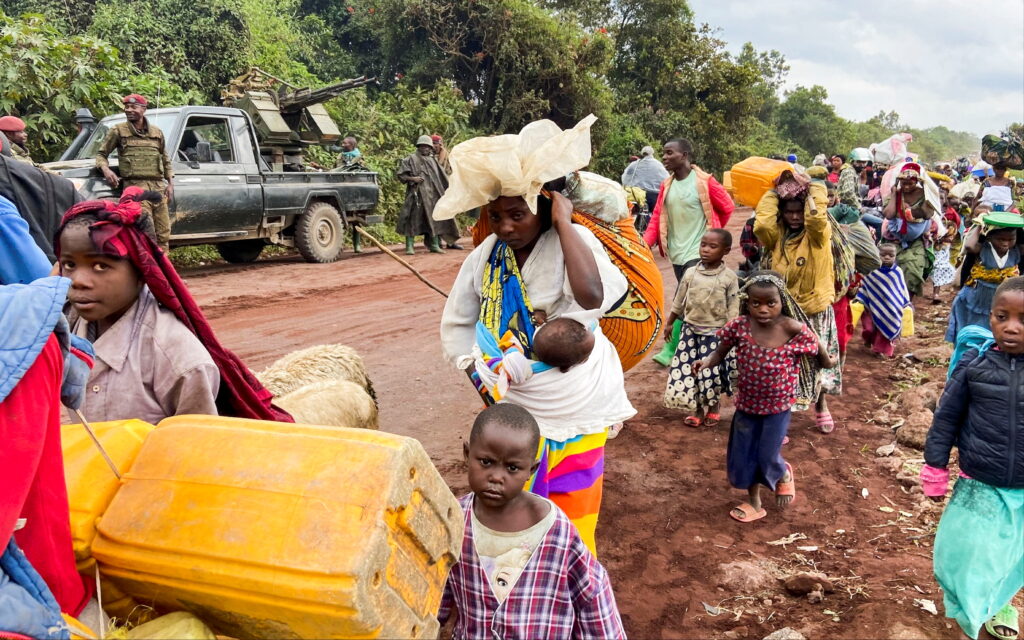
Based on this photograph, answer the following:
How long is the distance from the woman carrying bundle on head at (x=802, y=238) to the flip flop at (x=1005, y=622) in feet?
6.27

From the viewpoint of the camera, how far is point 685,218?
23.1 ft

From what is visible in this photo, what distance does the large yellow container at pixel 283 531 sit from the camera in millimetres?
1428

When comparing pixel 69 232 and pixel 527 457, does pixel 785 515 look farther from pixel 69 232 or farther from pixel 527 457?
pixel 69 232

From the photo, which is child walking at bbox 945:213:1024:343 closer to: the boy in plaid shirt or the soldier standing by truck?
the boy in plaid shirt

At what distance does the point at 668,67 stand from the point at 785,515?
24.1 m

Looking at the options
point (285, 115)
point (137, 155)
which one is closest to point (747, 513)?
point (137, 155)

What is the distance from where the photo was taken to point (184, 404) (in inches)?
88.8

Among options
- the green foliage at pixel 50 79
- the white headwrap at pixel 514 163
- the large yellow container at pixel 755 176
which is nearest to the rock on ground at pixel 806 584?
the white headwrap at pixel 514 163

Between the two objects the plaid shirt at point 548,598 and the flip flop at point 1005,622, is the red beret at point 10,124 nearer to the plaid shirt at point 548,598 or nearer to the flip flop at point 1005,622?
the plaid shirt at point 548,598

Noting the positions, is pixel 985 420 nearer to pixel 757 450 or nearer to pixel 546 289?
pixel 757 450

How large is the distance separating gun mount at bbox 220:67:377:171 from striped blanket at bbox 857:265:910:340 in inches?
365

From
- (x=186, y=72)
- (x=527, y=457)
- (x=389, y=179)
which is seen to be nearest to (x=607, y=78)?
(x=389, y=179)

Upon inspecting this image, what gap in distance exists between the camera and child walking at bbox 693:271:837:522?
4406 mm

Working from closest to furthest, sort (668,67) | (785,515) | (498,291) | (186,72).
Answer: (498,291)
(785,515)
(186,72)
(668,67)
